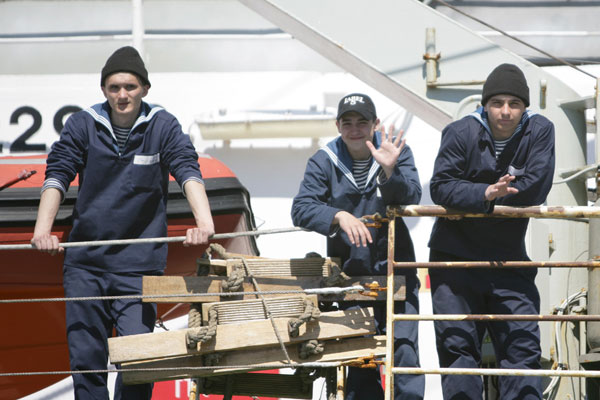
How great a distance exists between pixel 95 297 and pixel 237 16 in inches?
184

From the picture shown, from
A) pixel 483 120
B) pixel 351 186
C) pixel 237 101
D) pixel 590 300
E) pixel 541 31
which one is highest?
pixel 541 31

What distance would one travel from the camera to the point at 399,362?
372 cm

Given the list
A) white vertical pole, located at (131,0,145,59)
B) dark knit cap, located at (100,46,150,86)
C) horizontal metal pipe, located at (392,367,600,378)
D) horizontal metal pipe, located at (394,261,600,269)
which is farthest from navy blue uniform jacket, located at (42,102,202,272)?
white vertical pole, located at (131,0,145,59)

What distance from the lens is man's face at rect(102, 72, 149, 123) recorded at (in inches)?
148

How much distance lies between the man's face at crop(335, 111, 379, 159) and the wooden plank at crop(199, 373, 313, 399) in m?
1.03

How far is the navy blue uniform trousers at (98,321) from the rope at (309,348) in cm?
67

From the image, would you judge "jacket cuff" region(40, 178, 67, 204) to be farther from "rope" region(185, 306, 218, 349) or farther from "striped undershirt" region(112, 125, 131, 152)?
"rope" region(185, 306, 218, 349)

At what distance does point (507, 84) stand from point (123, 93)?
159 cm

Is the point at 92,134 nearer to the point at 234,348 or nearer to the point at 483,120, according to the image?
the point at 234,348

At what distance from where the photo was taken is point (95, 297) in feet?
11.7

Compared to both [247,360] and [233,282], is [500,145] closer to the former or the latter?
[233,282]

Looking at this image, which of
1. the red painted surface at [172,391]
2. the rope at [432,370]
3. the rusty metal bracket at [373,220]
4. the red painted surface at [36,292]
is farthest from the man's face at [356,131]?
the red painted surface at [172,391]

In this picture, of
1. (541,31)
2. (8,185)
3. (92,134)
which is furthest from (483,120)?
(541,31)

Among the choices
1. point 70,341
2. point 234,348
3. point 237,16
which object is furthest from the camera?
point 237,16
